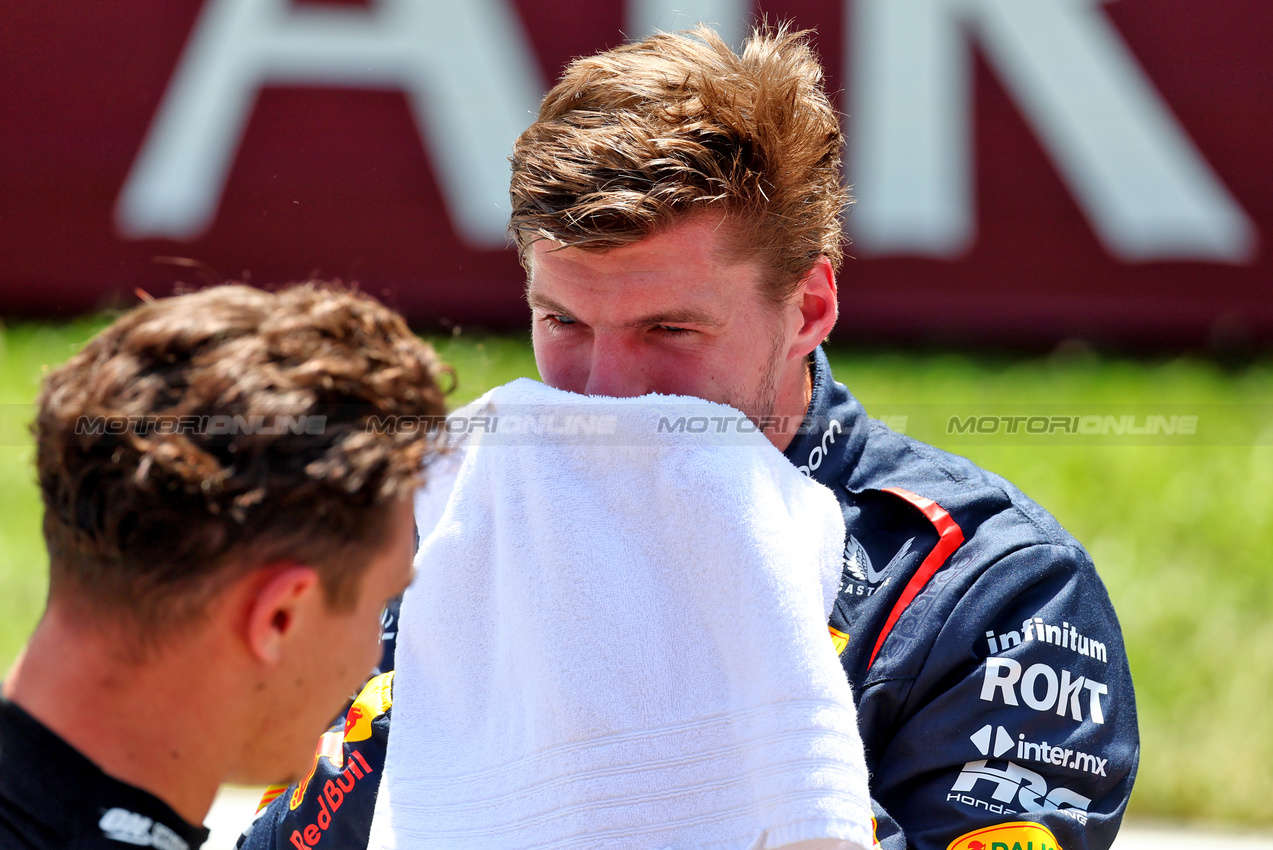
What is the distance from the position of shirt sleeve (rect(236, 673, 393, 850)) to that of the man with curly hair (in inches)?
22.0

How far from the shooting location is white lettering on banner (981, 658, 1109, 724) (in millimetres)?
1733

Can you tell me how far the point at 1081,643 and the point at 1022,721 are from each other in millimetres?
173

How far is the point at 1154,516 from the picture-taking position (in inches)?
186

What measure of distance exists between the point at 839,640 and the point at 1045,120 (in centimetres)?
494

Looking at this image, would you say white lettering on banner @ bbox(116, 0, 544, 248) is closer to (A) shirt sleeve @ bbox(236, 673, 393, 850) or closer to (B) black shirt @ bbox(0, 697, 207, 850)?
(A) shirt sleeve @ bbox(236, 673, 393, 850)

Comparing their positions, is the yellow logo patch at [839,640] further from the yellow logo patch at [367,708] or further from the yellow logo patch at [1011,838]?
the yellow logo patch at [367,708]

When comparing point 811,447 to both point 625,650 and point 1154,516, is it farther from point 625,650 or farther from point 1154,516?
point 1154,516

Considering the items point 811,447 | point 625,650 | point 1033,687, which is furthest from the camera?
point 811,447

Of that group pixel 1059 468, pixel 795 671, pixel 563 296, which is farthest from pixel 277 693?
pixel 1059 468

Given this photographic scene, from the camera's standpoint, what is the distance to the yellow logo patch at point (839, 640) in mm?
1818

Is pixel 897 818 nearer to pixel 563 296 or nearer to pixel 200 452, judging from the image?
pixel 563 296

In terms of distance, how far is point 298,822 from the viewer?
6.05ft
